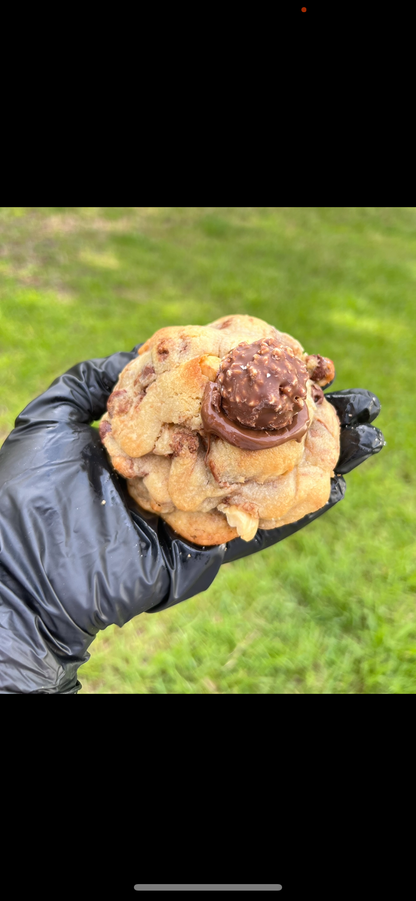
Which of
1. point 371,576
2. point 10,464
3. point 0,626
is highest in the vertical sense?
point 10,464

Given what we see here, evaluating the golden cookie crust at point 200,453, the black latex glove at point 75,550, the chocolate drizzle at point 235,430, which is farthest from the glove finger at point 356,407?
the chocolate drizzle at point 235,430

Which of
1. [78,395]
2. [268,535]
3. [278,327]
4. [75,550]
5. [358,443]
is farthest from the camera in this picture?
[278,327]

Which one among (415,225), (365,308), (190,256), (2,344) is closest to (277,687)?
(2,344)

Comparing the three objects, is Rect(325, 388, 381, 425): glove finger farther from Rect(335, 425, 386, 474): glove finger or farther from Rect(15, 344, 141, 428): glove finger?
Rect(15, 344, 141, 428): glove finger

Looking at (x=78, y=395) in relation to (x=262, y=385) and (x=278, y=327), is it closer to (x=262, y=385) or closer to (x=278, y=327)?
(x=262, y=385)

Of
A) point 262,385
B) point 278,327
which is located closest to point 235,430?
point 262,385

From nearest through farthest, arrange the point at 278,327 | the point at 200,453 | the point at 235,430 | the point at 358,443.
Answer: the point at 235,430 → the point at 200,453 → the point at 358,443 → the point at 278,327

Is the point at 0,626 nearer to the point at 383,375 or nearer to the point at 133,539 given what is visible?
the point at 133,539

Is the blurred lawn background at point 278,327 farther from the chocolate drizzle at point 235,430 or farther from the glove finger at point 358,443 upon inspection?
the chocolate drizzle at point 235,430
